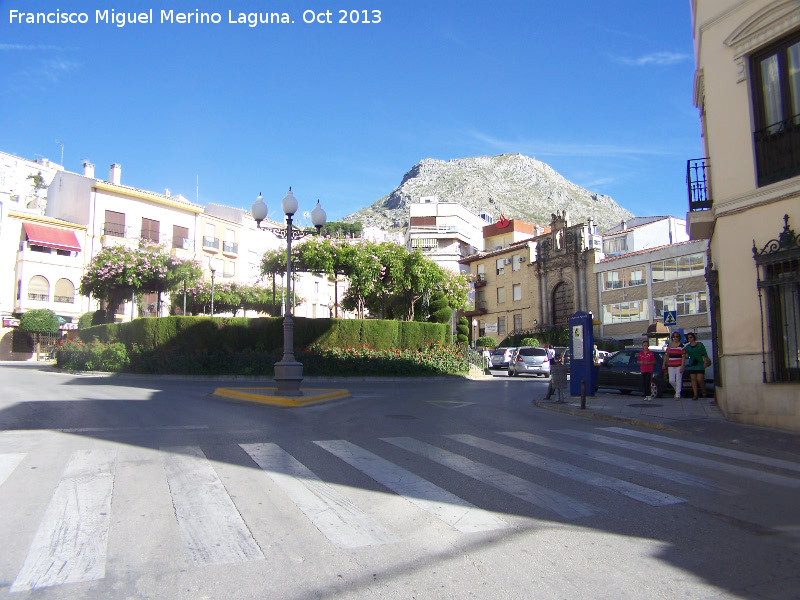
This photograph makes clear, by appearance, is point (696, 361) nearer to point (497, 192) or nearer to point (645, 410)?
point (645, 410)

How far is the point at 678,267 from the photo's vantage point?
43812mm

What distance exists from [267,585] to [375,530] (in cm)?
119

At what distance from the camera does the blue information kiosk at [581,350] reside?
603 inches

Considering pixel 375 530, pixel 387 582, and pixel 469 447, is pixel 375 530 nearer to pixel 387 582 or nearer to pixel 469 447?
pixel 387 582

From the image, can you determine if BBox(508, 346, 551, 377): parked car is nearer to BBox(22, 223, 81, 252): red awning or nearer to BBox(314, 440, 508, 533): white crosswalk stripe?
BBox(314, 440, 508, 533): white crosswalk stripe

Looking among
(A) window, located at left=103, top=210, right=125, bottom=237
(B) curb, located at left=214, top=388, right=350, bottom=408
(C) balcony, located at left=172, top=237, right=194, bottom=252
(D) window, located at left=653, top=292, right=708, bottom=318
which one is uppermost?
(A) window, located at left=103, top=210, right=125, bottom=237

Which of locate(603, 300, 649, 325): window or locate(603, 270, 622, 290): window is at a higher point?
locate(603, 270, 622, 290): window

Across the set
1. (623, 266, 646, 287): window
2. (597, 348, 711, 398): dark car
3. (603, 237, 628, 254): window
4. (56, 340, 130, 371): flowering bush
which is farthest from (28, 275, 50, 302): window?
(603, 237, 628, 254): window

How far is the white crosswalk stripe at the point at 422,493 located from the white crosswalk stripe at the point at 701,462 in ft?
11.5

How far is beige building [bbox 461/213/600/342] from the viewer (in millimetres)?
53094

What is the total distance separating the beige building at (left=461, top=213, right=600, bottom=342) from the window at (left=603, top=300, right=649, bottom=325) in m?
1.98

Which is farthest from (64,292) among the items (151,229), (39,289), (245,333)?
(245,333)

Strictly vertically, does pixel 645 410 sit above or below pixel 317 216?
below

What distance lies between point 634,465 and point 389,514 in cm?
357
